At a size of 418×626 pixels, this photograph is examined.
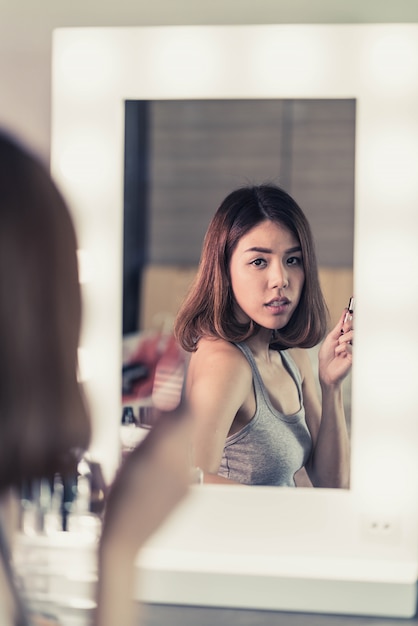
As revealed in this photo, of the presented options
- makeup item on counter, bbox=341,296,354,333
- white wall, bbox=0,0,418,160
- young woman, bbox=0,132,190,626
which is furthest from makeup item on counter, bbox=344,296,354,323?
young woman, bbox=0,132,190,626

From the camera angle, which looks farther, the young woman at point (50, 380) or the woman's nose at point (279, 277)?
the woman's nose at point (279, 277)

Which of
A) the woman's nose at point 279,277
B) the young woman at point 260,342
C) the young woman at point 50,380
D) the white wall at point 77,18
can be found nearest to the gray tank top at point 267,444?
the young woman at point 260,342

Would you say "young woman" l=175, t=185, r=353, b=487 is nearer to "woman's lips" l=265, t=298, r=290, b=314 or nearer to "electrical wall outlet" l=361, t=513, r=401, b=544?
"woman's lips" l=265, t=298, r=290, b=314

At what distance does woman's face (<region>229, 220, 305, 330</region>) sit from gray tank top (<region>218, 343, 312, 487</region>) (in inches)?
3.4

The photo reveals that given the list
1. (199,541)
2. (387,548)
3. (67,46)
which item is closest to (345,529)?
(387,548)

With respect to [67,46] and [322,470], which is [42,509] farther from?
[67,46]

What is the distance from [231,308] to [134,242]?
44 cm

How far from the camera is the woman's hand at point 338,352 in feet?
6.19

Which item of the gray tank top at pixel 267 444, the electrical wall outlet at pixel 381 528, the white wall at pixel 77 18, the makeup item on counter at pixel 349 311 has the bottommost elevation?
the electrical wall outlet at pixel 381 528

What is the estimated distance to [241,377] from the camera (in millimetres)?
1855

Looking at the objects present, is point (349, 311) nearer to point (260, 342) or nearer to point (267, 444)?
point (260, 342)

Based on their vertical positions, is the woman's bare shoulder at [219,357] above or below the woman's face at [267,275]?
below

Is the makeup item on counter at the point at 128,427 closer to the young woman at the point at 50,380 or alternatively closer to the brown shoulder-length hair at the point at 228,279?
the brown shoulder-length hair at the point at 228,279

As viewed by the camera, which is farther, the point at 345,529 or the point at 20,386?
the point at 345,529
